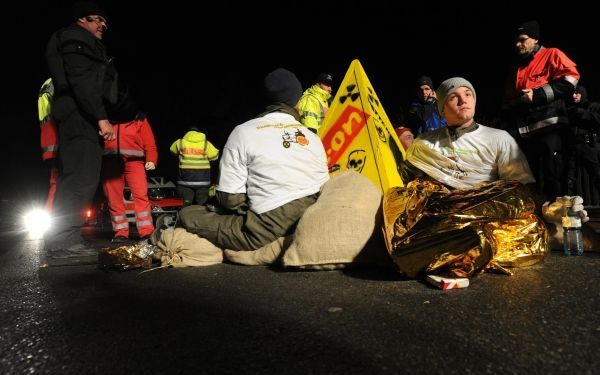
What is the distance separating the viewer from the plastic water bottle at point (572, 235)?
2.07 m

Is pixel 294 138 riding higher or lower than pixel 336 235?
higher

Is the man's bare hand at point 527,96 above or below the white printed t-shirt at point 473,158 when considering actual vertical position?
above

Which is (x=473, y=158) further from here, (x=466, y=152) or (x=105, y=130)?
(x=105, y=130)

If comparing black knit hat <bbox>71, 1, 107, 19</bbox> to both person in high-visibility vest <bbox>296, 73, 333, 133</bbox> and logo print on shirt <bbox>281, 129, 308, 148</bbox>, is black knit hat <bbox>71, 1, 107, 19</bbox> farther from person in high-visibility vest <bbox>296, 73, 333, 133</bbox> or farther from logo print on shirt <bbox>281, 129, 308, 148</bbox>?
person in high-visibility vest <bbox>296, 73, 333, 133</bbox>

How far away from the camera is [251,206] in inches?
91.0

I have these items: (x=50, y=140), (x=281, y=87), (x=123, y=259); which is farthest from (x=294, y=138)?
(x=50, y=140)

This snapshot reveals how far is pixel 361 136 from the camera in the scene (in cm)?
304

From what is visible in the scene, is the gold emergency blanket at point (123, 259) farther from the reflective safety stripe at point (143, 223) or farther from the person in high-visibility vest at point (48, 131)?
the reflective safety stripe at point (143, 223)

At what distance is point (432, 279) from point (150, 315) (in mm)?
1184

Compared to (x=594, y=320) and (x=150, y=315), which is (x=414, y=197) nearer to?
(x=594, y=320)

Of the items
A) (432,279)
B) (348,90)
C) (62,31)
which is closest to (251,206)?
(432,279)

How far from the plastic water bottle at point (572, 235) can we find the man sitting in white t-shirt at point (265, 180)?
1.47 meters

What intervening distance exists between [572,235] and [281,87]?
2070mm

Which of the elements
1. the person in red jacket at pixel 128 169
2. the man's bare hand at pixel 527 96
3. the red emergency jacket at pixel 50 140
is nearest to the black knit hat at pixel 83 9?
the red emergency jacket at pixel 50 140
